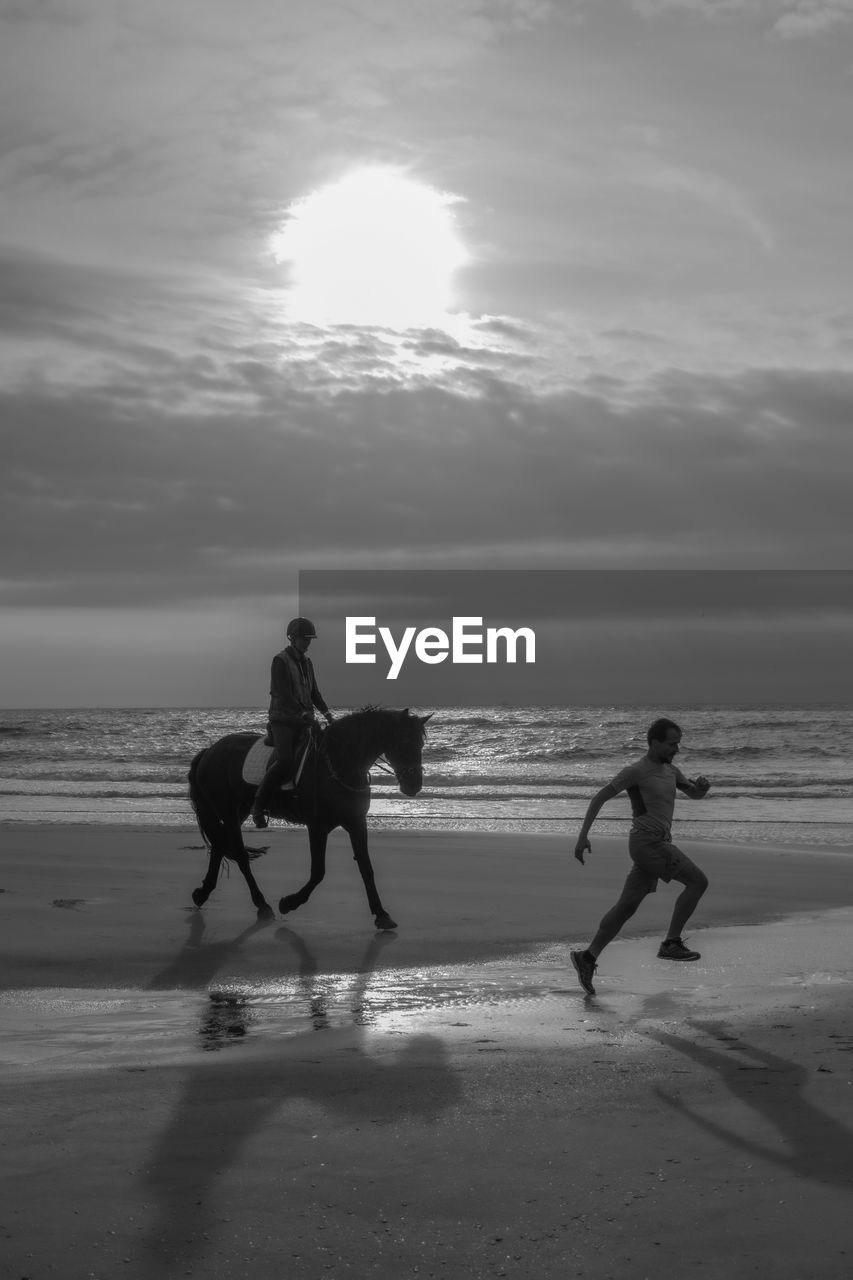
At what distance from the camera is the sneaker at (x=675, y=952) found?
808 cm

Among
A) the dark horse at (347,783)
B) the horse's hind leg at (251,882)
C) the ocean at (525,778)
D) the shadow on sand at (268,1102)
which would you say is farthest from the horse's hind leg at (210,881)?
the ocean at (525,778)

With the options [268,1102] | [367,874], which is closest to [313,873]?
[367,874]

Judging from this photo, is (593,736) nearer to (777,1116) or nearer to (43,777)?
(43,777)

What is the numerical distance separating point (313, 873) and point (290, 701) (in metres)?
1.47

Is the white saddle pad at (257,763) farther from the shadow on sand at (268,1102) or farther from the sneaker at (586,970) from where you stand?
the sneaker at (586,970)

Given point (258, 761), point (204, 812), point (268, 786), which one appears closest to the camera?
point (268, 786)

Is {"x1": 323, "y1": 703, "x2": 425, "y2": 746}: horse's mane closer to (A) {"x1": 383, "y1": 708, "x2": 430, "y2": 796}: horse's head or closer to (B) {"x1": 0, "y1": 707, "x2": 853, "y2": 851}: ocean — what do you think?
(A) {"x1": 383, "y1": 708, "x2": 430, "y2": 796}: horse's head

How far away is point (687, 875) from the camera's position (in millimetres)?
7977

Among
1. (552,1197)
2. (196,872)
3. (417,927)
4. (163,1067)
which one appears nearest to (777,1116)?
(552,1197)

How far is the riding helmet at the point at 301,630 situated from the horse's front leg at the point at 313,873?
1.64 metres

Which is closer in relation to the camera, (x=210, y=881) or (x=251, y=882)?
(x=251, y=882)

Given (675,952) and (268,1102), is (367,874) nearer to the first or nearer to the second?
(675,952)

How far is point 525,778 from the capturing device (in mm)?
32781

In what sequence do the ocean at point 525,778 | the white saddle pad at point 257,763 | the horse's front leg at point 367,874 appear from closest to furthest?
1. the horse's front leg at point 367,874
2. the white saddle pad at point 257,763
3. the ocean at point 525,778
